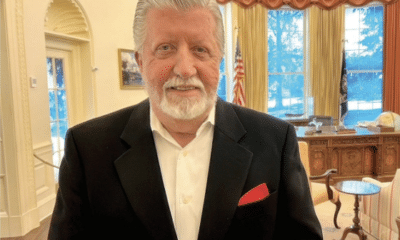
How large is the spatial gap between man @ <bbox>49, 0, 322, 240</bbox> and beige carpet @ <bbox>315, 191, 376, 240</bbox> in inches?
122

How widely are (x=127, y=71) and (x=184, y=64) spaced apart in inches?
200

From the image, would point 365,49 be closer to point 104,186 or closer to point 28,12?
point 28,12

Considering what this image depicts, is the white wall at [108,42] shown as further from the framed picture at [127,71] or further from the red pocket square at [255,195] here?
the red pocket square at [255,195]

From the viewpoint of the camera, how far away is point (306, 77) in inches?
327

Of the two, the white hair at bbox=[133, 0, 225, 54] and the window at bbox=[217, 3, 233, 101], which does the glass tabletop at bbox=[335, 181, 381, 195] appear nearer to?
the white hair at bbox=[133, 0, 225, 54]

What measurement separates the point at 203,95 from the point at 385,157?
5.53 metres

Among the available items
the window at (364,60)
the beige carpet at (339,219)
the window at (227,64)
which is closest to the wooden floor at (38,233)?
the beige carpet at (339,219)

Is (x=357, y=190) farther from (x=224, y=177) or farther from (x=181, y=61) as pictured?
(x=181, y=61)

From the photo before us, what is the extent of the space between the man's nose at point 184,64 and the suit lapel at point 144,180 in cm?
24

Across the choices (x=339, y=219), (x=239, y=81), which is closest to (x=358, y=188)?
(x=339, y=219)

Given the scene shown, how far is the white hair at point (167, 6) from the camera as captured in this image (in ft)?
3.05

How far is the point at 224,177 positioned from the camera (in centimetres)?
100

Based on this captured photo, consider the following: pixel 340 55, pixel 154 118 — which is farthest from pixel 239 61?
pixel 154 118

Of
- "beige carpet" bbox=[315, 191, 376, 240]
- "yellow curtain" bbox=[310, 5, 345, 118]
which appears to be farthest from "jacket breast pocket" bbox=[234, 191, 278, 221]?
"yellow curtain" bbox=[310, 5, 345, 118]
